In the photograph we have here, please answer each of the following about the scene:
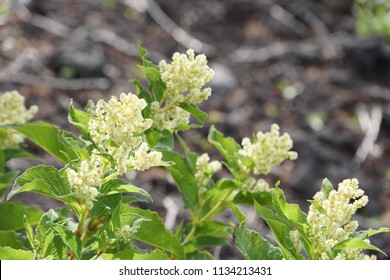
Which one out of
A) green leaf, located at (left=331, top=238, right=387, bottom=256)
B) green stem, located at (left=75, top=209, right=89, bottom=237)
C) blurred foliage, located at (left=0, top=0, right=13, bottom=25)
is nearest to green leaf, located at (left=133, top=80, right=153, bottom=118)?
green stem, located at (left=75, top=209, right=89, bottom=237)

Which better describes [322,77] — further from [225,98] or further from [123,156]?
[123,156]

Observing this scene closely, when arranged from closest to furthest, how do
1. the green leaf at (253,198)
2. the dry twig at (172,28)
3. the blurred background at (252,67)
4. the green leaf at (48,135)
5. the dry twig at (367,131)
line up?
the green leaf at (48,135), the green leaf at (253,198), the blurred background at (252,67), the dry twig at (367,131), the dry twig at (172,28)

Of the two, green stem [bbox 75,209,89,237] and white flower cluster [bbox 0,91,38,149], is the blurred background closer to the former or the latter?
white flower cluster [bbox 0,91,38,149]

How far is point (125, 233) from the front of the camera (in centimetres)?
118

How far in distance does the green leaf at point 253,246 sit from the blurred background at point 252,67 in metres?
1.52

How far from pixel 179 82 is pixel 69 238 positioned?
1.19ft

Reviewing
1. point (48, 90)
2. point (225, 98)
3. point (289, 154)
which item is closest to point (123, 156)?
point (289, 154)

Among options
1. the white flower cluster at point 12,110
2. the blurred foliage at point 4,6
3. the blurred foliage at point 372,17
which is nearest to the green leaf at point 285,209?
the white flower cluster at point 12,110

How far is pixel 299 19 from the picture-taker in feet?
15.1

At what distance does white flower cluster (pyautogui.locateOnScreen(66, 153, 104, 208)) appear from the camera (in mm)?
1134

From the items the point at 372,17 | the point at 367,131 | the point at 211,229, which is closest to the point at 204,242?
the point at 211,229

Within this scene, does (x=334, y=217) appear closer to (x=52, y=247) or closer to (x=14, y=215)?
(x=52, y=247)

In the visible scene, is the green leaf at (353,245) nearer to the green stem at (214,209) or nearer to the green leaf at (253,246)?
the green leaf at (253,246)

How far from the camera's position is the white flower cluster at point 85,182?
1134 mm
